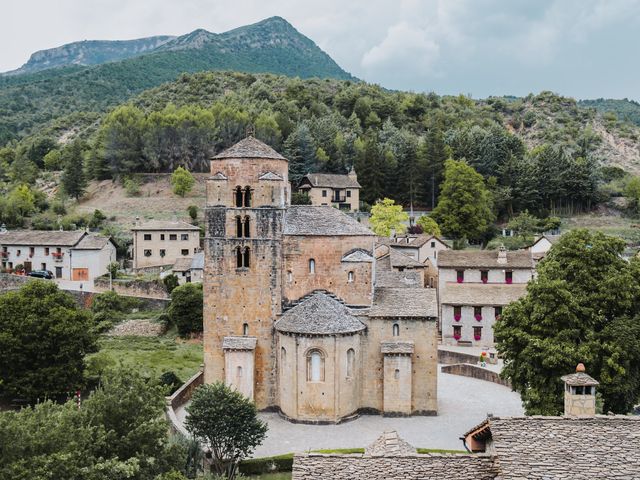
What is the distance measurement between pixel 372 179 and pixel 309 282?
5984 centimetres

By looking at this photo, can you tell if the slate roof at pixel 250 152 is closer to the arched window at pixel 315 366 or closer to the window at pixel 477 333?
the arched window at pixel 315 366

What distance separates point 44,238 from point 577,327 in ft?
199

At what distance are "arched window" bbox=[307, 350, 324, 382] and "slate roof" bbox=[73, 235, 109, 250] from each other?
43.3 m

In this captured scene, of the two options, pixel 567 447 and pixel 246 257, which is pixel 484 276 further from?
pixel 567 447

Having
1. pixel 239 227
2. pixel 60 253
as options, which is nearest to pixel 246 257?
pixel 239 227

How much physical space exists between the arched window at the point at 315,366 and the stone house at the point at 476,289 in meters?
21.0

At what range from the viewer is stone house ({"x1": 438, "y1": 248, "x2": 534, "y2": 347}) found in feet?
173

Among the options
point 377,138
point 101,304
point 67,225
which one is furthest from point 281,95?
point 101,304

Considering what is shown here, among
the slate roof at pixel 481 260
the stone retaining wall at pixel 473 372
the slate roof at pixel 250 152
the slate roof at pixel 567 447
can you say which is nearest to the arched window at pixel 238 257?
the slate roof at pixel 250 152

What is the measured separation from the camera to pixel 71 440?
19.8 meters

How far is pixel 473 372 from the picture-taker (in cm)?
4453

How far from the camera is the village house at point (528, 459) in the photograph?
12.9 meters

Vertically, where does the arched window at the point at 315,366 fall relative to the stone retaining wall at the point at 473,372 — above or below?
above

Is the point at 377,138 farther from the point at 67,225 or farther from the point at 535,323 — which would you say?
the point at 535,323
